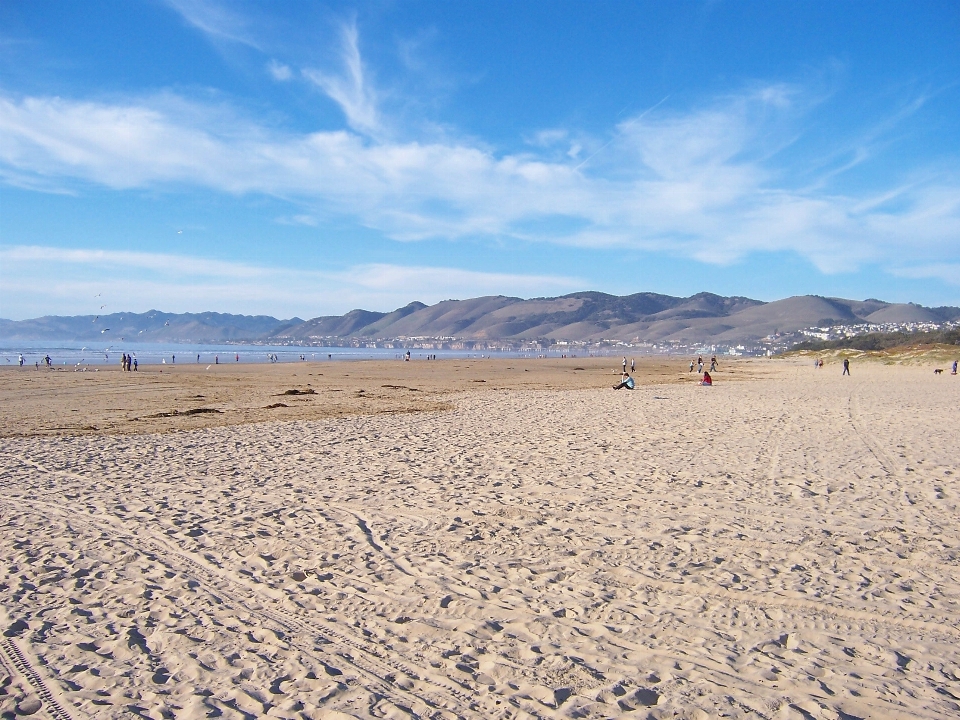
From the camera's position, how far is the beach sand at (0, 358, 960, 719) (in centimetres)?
375

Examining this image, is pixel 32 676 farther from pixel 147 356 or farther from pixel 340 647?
pixel 147 356

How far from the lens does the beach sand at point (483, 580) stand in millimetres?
3754

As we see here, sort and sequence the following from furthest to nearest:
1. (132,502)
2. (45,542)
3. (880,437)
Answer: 1. (880,437)
2. (132,502)
3. (45,542)

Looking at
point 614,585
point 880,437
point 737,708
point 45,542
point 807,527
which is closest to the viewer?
point 737,708

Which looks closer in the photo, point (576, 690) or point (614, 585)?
point (576, 690)

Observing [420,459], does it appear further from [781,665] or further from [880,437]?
[880,437]

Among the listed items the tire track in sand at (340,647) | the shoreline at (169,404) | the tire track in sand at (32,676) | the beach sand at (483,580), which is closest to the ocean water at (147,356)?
the shoreline at (169,404)

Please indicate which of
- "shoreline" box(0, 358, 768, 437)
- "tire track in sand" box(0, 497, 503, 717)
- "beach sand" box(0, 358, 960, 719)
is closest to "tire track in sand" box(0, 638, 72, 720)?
"beach sand" box(0, 358, 960, 719)

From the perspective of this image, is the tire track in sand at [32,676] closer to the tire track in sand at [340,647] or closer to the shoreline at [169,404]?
the tire track in sand at [340,647]

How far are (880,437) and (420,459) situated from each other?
29.9 ft

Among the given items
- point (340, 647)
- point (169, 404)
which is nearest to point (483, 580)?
point (340, 647)

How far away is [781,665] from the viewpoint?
13.2 ft

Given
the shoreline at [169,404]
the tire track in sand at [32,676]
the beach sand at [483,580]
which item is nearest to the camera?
the tire track in sand at [32,676]

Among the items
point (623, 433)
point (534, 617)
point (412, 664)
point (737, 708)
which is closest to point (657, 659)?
point (737, 708)
